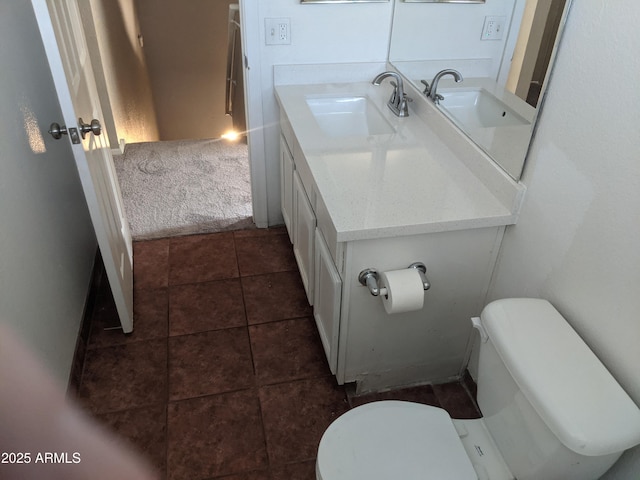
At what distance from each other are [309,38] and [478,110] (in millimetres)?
946

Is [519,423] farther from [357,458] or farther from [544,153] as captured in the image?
[544,153]

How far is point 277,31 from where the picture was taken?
Result: 7.50 ft

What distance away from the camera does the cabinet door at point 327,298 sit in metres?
1.66

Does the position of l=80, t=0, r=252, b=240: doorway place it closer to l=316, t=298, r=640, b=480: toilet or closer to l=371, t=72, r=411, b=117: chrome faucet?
l=371, t=72, r=411, b=117: chrome faucet

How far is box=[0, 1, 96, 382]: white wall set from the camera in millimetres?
1497

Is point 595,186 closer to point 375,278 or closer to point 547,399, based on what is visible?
point 547,399

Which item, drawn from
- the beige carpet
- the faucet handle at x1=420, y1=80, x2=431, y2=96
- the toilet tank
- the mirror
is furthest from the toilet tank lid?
the beige carpet

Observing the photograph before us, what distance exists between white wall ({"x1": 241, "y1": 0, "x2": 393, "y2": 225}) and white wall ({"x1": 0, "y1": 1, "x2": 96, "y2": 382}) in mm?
865

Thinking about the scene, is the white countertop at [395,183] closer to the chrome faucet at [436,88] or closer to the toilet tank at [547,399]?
the chrome faucet at [436,88]

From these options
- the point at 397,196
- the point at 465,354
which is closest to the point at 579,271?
the point at 397,196

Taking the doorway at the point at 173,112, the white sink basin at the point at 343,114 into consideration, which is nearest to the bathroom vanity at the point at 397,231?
the white sink basin at the point at 343,114

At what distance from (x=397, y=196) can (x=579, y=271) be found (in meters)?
0.56

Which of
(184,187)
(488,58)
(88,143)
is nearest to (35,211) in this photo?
(88,143)

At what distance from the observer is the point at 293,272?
2.53 m
